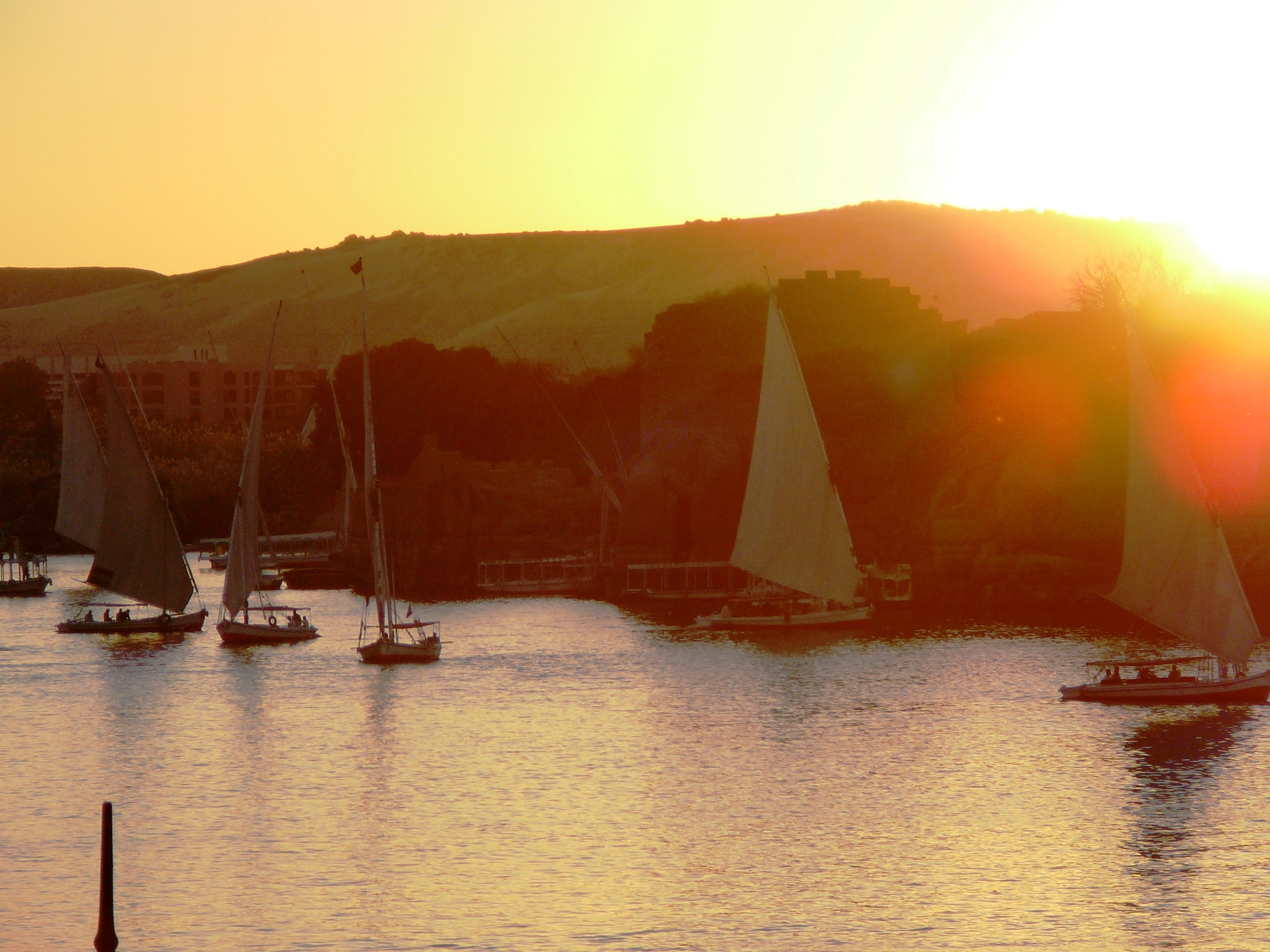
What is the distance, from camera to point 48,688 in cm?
6931

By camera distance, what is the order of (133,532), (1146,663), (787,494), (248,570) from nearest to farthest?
(1146,663)
(787,494)
(133,532)
(248,570)

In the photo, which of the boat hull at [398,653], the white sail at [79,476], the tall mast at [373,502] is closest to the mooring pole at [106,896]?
the tall mast at [373,502]

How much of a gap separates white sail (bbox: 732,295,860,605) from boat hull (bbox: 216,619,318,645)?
21.4m

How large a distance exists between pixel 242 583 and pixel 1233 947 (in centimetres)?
5506

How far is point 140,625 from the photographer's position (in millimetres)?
82750

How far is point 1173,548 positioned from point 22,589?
83.5 m

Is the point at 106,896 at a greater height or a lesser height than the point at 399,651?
lesser

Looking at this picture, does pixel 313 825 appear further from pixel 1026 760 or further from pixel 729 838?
pixel 1026 760

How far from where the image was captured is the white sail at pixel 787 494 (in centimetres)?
7312

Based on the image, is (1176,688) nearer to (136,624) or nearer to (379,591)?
(379,591)

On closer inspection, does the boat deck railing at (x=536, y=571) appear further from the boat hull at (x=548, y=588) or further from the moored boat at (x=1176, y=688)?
the moored boat at (x=1176, y=688)

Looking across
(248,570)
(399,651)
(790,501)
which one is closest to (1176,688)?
(790,501)

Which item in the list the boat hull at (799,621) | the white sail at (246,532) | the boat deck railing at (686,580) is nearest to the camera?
the white sail at (246,532)

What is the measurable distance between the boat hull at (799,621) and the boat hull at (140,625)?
81.7ft
